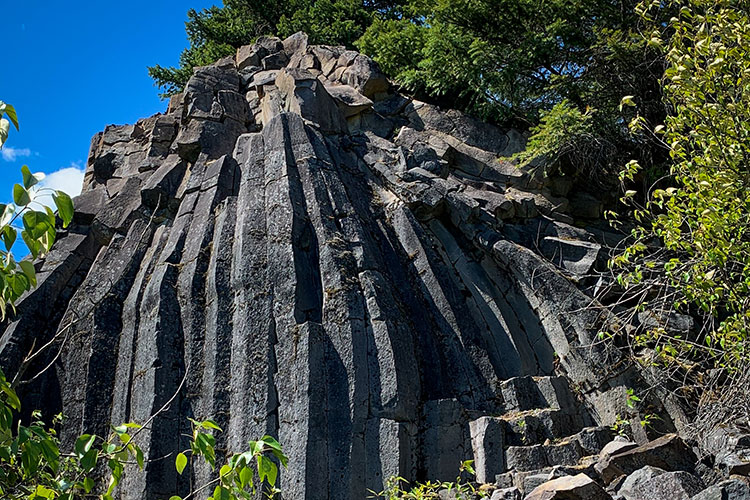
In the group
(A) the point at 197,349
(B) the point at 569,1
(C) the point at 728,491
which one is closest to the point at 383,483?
(A) the point at 197,349

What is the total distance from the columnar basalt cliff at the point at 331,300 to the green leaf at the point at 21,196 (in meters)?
6.83

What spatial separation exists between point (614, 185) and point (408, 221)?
5.39m

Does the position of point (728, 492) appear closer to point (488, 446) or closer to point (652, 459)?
point (652, 459)

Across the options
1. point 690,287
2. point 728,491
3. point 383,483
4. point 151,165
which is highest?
point 151,165

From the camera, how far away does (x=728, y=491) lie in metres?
7.20

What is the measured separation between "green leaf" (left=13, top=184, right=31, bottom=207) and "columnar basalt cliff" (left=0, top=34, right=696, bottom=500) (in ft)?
22.4

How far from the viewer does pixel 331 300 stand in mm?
11820

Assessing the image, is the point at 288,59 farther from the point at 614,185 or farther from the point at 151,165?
the point at 614,185

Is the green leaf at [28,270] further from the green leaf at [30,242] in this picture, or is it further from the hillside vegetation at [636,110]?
the hillside vegetation at [636,110]

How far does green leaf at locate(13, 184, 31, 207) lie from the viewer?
4.10m

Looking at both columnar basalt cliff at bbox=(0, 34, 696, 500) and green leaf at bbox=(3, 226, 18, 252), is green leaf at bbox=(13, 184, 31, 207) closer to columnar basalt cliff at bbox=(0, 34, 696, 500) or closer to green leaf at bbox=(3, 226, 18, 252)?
green leaf at bbox=(3, 226, 18, 252)

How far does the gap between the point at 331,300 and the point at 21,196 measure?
7.90 metres

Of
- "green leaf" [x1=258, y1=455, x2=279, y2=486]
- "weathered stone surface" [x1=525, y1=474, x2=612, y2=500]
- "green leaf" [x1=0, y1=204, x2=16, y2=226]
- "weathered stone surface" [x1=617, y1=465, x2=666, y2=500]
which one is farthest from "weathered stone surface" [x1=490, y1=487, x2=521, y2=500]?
"green leaf" [x1=0, y1=204, x2=16, y2=226]

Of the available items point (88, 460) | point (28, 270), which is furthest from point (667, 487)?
point (28, 270)
